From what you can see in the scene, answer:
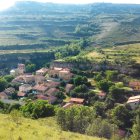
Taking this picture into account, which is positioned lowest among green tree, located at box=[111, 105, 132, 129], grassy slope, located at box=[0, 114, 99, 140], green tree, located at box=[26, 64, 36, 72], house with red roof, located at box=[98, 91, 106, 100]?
green tree, located at box=[26, 64, 36, 72]

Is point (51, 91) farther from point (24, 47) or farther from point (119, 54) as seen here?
point (24, 47)

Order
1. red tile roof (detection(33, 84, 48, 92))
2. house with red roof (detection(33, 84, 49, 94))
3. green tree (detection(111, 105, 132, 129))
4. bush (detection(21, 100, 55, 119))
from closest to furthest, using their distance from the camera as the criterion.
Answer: bush (detection(21, 100, 55, 119)) → green tree (detection(111, 105, 132, 129)) → house with red roof (detection(33, 84, 49, 94)) → red tile roof (detection(33, 84, 48, 92))

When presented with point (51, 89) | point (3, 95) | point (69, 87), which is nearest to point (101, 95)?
point (69, 87)

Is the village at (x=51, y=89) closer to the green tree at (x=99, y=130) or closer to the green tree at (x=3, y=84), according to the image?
the green tree at (x=3, y=84)

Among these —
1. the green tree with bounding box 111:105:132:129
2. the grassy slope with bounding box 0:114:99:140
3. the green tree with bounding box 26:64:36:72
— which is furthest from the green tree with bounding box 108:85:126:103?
the grassy slope with bounding box 0:114:99:140

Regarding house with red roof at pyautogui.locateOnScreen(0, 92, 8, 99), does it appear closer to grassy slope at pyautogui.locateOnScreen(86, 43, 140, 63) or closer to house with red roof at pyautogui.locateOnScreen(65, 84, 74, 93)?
house with red roof at pyautogui.locateOnScreen(65, 84, 74, 93)

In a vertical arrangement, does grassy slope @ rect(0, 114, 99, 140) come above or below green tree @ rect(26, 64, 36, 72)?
above

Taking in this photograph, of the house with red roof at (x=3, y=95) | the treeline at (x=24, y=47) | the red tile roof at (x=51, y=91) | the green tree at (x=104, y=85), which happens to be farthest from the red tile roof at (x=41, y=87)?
the treeline at (x=24, y=47)

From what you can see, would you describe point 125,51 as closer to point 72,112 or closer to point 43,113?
point 43,113

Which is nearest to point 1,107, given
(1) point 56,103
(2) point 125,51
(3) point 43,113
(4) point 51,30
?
(3) point 43,113

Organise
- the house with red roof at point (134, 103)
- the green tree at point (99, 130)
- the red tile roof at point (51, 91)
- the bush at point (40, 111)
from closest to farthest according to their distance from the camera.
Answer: the green tree at point (99, 130) < the bush at point (40, 111) < the house with red roof at point (134, 103) < the red tile roof at point (51, 91)
